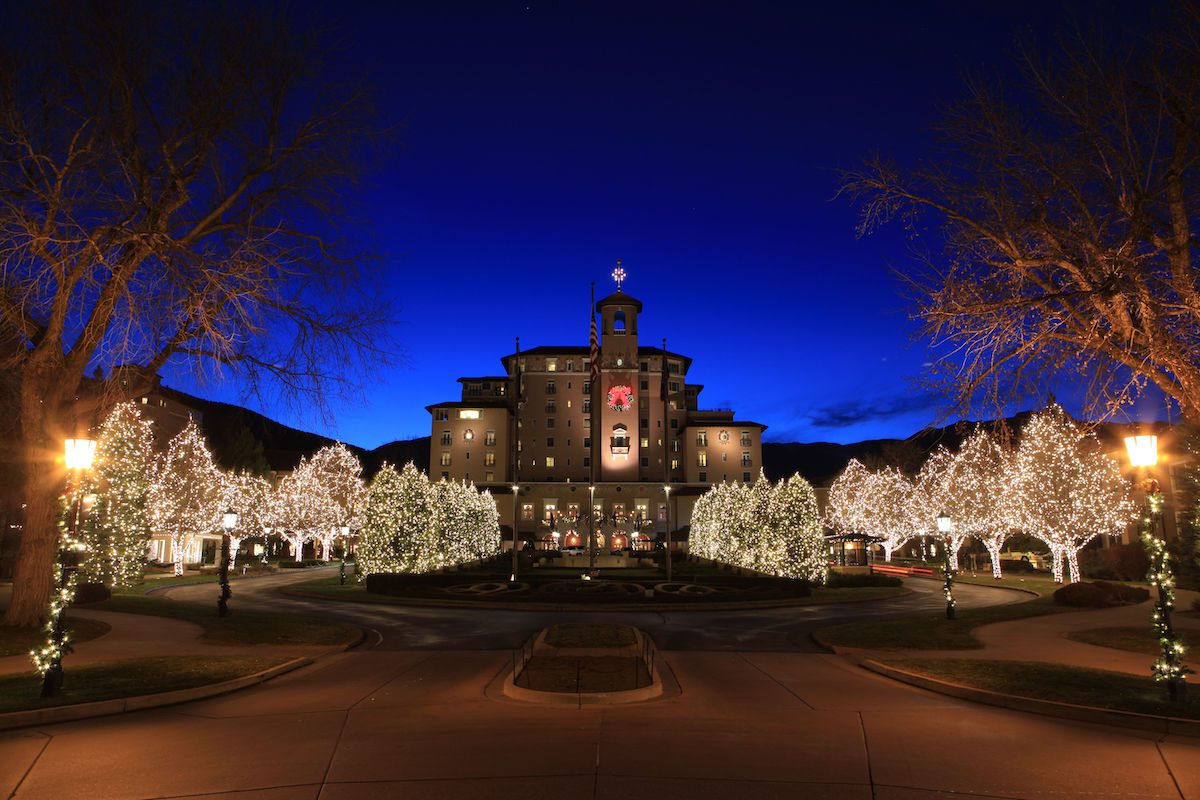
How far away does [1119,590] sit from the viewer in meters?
29.8

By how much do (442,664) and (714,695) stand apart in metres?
6.18

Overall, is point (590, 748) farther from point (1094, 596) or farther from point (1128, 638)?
point (1094, 596)

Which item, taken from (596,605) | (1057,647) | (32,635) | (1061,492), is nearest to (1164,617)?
(1057,647)

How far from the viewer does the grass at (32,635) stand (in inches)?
639

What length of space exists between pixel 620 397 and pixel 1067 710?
9773 centimetres

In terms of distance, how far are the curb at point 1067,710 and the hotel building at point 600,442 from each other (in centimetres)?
8858

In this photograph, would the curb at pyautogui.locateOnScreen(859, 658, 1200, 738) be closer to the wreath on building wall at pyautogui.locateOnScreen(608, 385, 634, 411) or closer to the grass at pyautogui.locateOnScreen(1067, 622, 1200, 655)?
the grass at pyautogui.locateOnScreen(1067, 622, 1200, 655)

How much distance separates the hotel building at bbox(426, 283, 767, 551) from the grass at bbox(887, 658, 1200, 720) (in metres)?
86.8

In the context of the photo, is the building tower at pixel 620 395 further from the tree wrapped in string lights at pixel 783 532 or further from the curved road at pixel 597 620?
the curved road at pixel 597 620

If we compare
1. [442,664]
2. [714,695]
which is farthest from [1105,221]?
[442,664]

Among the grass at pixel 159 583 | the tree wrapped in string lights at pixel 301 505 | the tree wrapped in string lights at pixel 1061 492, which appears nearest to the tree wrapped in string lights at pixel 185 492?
the grass at pixel 159 583

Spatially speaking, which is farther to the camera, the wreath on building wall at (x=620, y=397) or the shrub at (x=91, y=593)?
the wreath on building wall at (x=620, y=397)

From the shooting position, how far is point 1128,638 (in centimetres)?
1898

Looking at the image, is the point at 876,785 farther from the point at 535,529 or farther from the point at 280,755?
the point at 535,529
